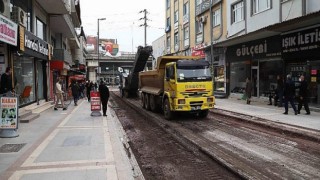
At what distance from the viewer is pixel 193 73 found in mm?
16438

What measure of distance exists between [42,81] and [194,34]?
1934cm

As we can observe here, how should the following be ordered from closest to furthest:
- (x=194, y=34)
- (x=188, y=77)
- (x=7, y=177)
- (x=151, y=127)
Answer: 1. (x=7, y=177)
2. (x=151, y=127)
3. (x=188, y=77)
4. (x=194, y=34)

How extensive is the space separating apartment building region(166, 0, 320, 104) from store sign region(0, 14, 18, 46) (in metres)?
11.3

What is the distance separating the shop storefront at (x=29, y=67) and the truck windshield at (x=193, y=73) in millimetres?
6541

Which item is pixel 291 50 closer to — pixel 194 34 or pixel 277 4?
pixel 277 4

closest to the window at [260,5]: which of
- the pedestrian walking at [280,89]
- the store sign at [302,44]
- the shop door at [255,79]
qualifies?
the store sign at [302,44]

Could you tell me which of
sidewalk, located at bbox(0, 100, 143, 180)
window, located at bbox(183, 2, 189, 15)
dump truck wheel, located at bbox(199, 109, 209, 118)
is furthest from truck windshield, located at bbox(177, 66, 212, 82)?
window, located at bbox(183, 2, 189, 15)

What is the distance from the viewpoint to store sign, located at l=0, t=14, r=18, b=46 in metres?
12.1

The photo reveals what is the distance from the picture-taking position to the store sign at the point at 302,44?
17520mm

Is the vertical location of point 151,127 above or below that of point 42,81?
below

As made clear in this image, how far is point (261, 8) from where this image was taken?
23.6 meters

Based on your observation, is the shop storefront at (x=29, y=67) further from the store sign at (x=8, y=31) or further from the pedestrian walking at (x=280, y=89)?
the pedestrian walking at (x=280, y=89)

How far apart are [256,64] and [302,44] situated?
6.07m

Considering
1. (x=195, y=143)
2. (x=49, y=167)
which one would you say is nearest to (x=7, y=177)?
(x=49, y=167)
